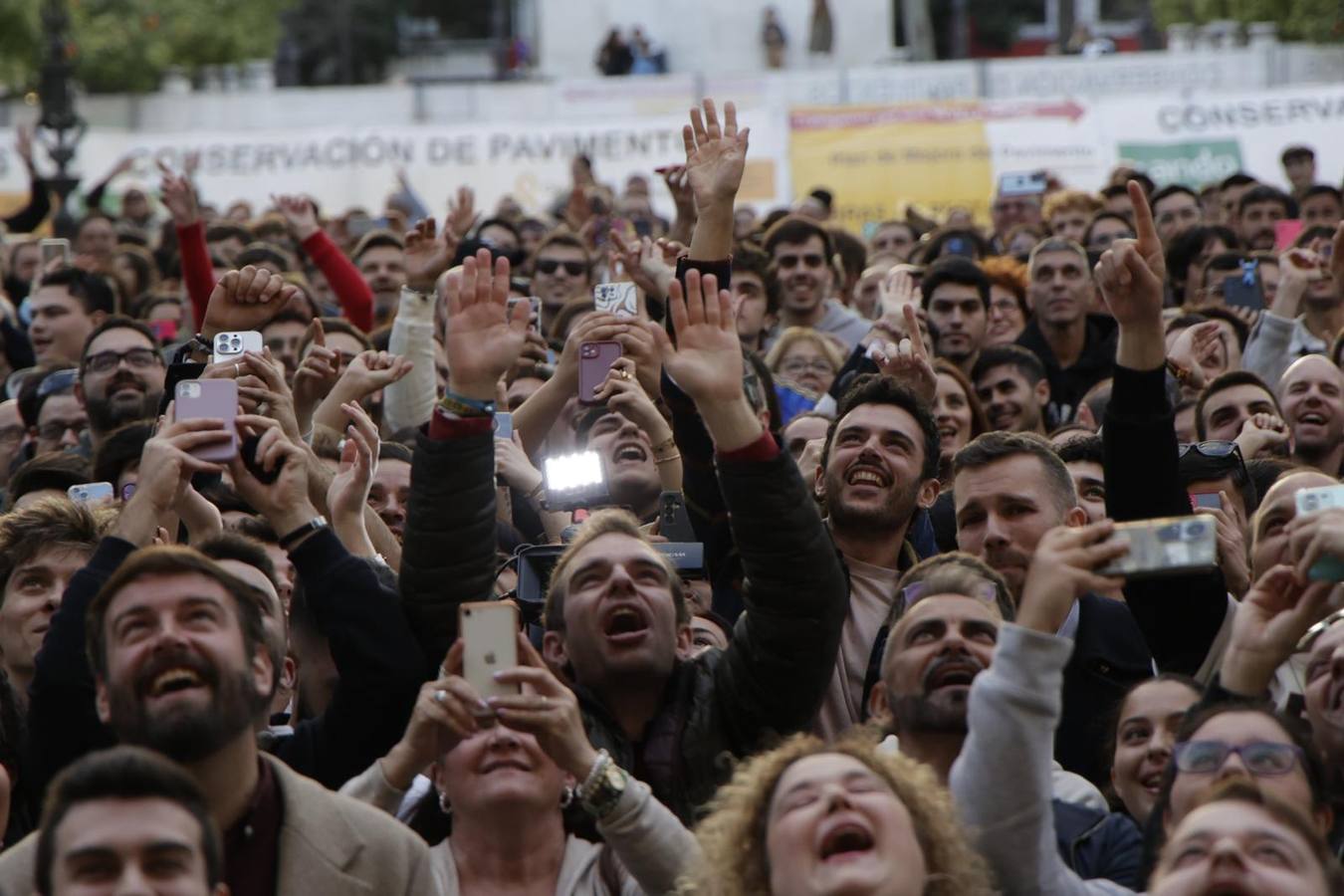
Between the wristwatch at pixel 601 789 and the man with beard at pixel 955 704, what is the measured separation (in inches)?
27.6

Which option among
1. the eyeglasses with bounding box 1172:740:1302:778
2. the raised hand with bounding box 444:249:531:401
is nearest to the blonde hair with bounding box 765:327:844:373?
the raised hand with bounding box 444:249:531:401

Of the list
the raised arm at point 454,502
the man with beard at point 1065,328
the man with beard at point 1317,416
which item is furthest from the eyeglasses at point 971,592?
the man with beard at point 1065,328

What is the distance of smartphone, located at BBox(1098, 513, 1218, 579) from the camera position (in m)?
4.35

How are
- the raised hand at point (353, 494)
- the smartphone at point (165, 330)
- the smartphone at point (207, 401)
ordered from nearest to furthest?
the smartphone at point (207, 401)
the raised hand at point (353, 494)
the smartphone at point (165, 330)

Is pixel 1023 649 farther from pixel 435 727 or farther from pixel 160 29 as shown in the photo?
pixel 160 29

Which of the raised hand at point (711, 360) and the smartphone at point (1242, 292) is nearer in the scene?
the raised hand at point (711, 360)

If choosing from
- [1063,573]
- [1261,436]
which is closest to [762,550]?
[1063,573]

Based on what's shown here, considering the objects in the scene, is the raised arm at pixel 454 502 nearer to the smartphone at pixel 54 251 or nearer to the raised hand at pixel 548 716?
the raised hand at pixel 548 716

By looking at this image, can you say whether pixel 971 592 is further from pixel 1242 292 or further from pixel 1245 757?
pixel 1242 292

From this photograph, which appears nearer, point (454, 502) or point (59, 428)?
point (454, 502)

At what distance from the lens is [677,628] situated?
5.63 meters

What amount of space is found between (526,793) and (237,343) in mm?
1900

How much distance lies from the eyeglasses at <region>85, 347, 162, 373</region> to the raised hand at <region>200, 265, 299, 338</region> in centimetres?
181

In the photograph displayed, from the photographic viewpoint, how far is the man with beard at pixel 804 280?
11.0 meters
